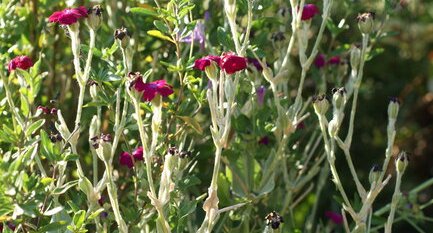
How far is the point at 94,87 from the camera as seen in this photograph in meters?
1.32

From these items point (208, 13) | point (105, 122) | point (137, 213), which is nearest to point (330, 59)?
point (208, 13)

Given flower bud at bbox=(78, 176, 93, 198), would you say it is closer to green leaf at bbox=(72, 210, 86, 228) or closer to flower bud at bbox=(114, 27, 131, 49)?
green leaf at bbox=(72, 210, 86, 228)

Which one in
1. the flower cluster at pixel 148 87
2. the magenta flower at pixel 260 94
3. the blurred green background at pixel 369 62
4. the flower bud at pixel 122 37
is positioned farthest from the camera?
the blurred green background at pixel 369 62

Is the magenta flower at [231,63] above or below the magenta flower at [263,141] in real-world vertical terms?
above

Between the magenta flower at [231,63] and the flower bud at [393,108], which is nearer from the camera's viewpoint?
the magenta flower at [231,63]

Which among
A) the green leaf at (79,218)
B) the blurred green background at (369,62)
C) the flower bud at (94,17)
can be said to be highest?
the flower bud at (94,17)

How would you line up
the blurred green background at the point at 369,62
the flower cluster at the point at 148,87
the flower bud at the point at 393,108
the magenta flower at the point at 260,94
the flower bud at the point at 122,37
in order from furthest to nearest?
1. the blurred green background at the point at 369,62
2. the magenta flower at the point at 260,94
3. the flower bud at the point at 393,108
4. the flower bud at the point at 122,37
5. the flower cluster at the point at 148,87

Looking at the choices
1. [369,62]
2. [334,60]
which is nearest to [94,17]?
[334,60]

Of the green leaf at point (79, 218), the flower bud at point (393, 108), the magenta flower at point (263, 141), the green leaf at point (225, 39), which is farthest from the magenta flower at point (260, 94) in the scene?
the green leaf at point (79, 218)

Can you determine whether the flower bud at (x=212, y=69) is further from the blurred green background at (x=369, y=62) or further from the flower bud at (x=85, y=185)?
the blurred green background at (x=369, y=62)

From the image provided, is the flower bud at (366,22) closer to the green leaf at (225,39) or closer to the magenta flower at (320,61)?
the green leaf at (225,39)

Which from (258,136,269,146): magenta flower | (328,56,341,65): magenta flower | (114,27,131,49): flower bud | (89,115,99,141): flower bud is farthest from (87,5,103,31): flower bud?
(328,56,341,65): magenta flower

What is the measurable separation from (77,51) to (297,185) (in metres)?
0.58

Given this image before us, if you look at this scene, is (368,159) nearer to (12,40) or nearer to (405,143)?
(405,143)
